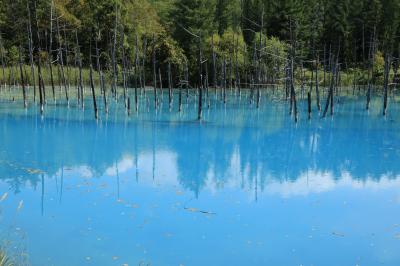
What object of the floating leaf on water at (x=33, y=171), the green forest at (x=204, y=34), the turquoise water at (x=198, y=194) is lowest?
the turquoise water at (x=198, y=194)

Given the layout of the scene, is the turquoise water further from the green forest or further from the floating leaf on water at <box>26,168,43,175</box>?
the green forest

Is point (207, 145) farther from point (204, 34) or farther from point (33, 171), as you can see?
point (204, 34)

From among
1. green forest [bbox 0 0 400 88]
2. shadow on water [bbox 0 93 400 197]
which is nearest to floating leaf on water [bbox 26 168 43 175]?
shadow on water [bbox 0 93 400 197]

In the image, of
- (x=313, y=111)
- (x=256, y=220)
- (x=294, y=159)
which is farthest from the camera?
(x=313, y=111)

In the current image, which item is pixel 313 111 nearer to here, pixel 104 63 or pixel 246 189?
pixel 246 189

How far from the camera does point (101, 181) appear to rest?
46.1 ft

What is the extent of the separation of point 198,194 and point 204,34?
44.5 metres

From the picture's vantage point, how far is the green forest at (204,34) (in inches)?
1896

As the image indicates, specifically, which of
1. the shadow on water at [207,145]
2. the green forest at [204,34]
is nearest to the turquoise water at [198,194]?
the shadow on water at [207,145]

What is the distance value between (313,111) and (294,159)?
52.5 feet

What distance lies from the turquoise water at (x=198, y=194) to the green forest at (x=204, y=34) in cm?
2246

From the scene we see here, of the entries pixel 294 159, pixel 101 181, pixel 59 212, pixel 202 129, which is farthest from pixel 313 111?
pixel 59 212

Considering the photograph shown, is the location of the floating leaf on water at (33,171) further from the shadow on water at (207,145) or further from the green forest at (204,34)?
the green forest at (204,34)

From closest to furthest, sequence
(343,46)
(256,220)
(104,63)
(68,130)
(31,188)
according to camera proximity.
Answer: (256,220) → (31,188) → (68,130) → (104,63) → (343,46)
